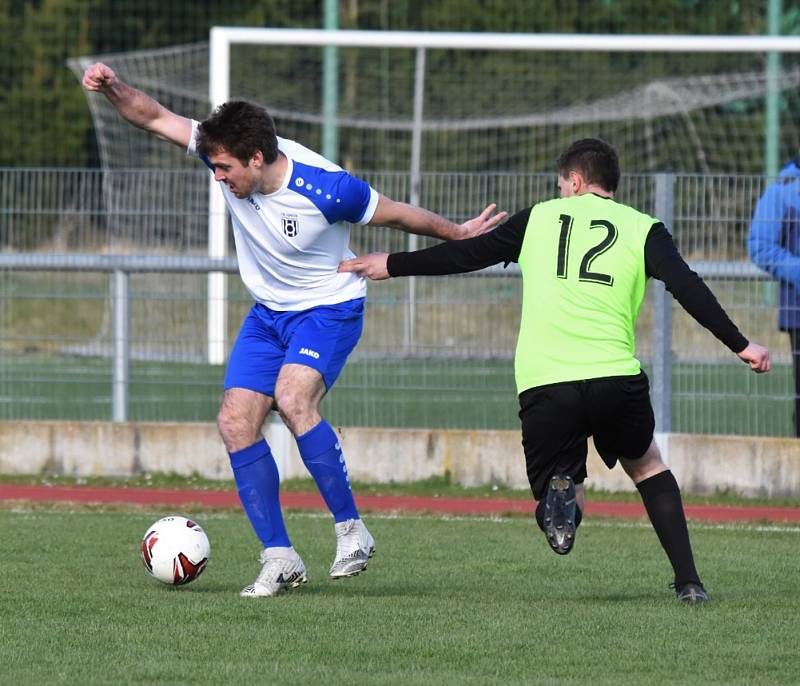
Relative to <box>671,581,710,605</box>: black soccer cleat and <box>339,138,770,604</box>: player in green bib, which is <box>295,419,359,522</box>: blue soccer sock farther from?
<box>671,581,710,605</box>: black soccer cleat

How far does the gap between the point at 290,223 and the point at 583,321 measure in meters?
1.39

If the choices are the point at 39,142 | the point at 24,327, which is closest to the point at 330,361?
the point at 24,327

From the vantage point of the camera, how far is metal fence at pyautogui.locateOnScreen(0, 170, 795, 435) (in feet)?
36.3

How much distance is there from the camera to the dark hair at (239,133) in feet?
23.4

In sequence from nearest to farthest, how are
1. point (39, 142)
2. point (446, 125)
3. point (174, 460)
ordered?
point (174, 460) → point (446, 125) → point (39, 142)

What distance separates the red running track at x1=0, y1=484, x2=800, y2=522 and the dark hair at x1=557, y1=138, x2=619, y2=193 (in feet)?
12.2

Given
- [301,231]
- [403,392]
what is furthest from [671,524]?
[403,392]

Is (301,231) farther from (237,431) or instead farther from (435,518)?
(435,518)

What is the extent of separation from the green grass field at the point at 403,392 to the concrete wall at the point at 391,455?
0.36 meters

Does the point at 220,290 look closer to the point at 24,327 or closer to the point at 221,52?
the point at 24,327

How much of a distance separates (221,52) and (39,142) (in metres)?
18.4

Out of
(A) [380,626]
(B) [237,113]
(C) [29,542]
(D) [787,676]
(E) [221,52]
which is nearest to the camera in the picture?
(D) [787,676]

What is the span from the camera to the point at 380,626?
638 centimetres

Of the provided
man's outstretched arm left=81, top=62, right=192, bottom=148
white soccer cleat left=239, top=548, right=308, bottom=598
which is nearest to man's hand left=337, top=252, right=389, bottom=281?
man's outstretched arm left=81, top=62, right=192, bottom=148
